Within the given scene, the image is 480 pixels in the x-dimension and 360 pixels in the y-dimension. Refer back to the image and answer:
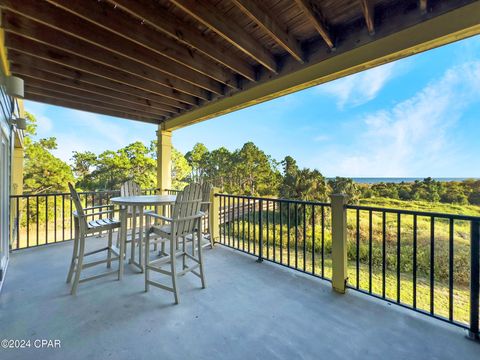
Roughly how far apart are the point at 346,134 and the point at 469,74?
10.5 m

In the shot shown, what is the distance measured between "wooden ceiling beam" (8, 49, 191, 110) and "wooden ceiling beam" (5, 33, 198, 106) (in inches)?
6.9

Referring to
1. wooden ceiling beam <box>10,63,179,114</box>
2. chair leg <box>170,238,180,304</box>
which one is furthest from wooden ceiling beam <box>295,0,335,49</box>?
wooden ceiling beam <box>10,63,179,114</box>

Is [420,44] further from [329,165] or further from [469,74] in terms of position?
[469,74]

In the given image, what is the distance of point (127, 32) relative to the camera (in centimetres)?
218

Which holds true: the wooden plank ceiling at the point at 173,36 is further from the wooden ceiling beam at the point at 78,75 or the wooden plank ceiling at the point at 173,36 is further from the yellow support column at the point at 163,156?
the yellow support column at the point at 163,156

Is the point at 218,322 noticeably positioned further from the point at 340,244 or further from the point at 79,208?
the point at 79,208

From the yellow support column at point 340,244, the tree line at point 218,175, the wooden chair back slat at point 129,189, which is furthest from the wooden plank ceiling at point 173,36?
the tree line at point 218,175

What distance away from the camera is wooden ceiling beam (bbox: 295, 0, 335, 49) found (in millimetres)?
1822

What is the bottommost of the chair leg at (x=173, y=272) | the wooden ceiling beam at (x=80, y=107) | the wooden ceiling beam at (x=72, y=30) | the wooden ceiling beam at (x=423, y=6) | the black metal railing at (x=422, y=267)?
the black metal railing at (x=422, y=267)

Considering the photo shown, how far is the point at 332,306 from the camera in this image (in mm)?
1930

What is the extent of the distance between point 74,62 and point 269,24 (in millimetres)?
2425

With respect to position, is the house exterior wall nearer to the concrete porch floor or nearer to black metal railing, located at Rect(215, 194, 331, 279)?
the concrete porch floor

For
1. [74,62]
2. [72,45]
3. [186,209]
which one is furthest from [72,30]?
[186,209]

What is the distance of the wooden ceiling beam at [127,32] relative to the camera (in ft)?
6.29
